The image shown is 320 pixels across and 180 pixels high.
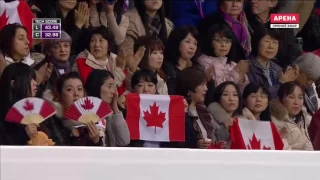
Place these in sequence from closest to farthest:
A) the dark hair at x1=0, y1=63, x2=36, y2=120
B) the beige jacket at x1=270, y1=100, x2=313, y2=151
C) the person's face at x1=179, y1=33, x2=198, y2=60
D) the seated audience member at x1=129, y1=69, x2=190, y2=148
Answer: the dark hair at x1=0, y1=63, x2=36, y2=120 < the seated audience member at x1=129, y1=69, x2=190, y2=148 < the person's face at x1=179, y1=33, x2=198, y2=60 < the beige jacket at x1=270, y1=100, x2=313, y2=151

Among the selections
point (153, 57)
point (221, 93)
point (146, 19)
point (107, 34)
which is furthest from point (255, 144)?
point (107, 34)

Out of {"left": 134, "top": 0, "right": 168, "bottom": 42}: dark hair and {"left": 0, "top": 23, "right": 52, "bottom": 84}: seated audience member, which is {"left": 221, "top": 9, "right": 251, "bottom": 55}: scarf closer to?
{"left": 134, "top": 0, "right": 168, "bottom": 42}: dark hair

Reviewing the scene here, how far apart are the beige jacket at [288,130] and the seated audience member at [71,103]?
118 cm

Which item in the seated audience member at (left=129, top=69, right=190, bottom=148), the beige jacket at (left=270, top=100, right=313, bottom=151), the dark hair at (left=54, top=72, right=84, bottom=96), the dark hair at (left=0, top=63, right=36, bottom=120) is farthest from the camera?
the beige jacket at (left=270, top=100, right=313, bottom=151)

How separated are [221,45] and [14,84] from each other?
1.37 metres

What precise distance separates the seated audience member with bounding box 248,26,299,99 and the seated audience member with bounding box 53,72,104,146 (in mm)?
1119

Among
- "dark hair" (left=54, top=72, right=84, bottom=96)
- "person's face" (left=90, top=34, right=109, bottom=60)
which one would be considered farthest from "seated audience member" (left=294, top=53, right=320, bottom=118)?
"dark hair" (left=54, top=72, right=84, bottom=96)

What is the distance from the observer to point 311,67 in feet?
18.6

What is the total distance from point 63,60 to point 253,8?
1.31 metres

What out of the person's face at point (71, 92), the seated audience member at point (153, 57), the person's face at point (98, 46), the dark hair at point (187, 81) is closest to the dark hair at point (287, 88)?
the dark hair at point (187, 81)

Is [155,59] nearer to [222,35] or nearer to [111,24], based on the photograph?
[111,24]

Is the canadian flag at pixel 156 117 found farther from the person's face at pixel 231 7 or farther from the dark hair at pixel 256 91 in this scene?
the person's face at pixel 231 7

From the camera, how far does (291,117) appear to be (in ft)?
18.6

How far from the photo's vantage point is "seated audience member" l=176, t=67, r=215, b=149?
543cm
